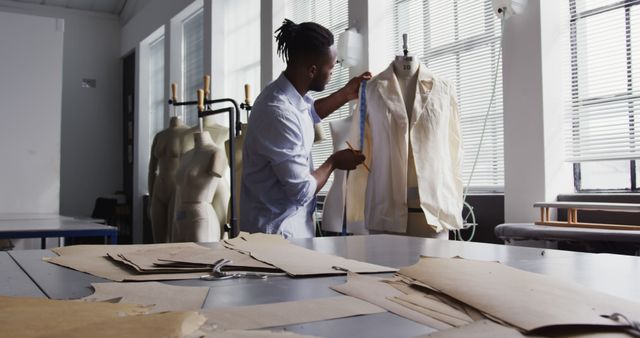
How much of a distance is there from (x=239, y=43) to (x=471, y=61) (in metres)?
3.29

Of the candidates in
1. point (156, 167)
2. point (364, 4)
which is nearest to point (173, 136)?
point (156, 167)

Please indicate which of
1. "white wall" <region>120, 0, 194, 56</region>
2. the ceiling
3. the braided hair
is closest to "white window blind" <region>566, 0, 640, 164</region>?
the braided hair

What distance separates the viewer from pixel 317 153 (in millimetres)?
4820

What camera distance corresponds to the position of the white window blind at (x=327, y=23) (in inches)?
174

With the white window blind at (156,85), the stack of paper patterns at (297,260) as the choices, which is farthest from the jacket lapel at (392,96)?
the white window blind at (156,85)

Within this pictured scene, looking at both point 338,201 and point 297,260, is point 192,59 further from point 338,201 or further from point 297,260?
point 297,260

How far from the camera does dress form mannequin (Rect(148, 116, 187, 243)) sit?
205 inches

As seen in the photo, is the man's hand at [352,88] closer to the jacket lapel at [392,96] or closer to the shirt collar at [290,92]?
the jacket lapel at [392,96]

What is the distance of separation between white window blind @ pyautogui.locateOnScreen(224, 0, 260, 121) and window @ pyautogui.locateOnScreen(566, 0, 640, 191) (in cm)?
373

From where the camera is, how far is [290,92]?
2254 mm

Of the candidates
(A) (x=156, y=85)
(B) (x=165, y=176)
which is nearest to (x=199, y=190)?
(B) (x=165, y=176)

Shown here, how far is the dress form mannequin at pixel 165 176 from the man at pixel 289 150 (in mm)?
3100

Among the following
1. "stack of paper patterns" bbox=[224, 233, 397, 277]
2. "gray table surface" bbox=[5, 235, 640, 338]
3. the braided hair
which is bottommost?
"gray table surface" bbox=[5, 235, 640, 338]

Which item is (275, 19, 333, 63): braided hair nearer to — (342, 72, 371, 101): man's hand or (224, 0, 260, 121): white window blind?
(342, 72, 371, 101): man's hand
